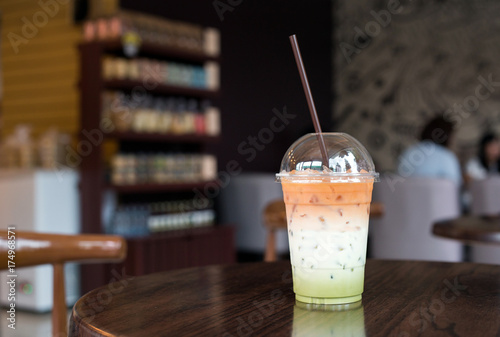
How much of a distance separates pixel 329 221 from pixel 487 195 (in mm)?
3268

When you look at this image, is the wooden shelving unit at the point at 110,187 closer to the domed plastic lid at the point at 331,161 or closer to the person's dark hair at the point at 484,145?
the domed plastic lid at the point at 331,161

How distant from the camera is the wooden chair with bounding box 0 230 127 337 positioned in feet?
4.14

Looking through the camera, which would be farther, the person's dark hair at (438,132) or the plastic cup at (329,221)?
the person's dark hair at (438,132)

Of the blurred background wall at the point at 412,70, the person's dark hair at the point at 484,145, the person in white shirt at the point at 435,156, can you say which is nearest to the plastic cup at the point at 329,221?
the person in white shirt at the point at 435,156

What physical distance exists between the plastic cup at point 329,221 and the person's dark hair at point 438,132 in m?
4.08

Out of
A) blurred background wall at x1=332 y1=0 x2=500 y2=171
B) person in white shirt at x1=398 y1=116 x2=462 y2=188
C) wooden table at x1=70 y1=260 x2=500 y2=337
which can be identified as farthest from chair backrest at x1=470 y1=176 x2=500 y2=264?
blurred background wall at x1=332 y1=0 x2=500 y2=171

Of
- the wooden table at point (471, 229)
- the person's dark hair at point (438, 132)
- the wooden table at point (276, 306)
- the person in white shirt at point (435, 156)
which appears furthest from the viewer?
the person's dark hair at point (438, 132)

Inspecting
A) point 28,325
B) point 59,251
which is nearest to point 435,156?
point 28,325

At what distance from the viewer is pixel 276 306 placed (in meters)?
0.86

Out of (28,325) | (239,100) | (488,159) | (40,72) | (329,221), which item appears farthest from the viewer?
(488,159)

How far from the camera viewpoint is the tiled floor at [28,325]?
11.5ft

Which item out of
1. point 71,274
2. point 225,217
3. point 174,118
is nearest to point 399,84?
point 225,217

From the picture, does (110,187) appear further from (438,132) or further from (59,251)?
(59,251)

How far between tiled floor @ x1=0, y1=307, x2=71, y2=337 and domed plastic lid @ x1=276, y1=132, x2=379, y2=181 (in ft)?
9.86
